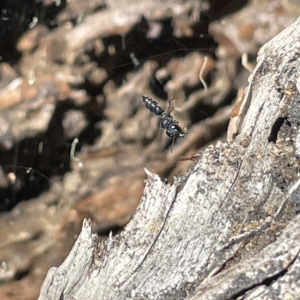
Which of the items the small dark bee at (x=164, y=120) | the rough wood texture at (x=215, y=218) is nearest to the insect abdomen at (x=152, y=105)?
the small dark bee at (x=164, y=120)

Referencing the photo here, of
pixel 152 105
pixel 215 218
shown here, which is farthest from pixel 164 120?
pixel 215 218

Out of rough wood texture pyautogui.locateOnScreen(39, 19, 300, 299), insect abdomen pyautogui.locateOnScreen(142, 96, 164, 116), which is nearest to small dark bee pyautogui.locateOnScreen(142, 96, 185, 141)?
insect abdomen pyautogui.locateOnScreen(142, 96, 164, 116)

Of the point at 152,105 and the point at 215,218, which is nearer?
the point at 215,218

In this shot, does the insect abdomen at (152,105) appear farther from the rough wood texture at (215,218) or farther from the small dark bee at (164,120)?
the rough wood texture at (215,218)

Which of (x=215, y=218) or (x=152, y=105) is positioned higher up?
(x=152, y=105)

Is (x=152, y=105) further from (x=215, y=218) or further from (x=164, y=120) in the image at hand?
(x=215, y=218)

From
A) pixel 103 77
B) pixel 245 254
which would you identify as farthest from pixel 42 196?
pixel 245 254

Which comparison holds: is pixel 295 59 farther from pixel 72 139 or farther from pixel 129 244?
pixel 72 139
